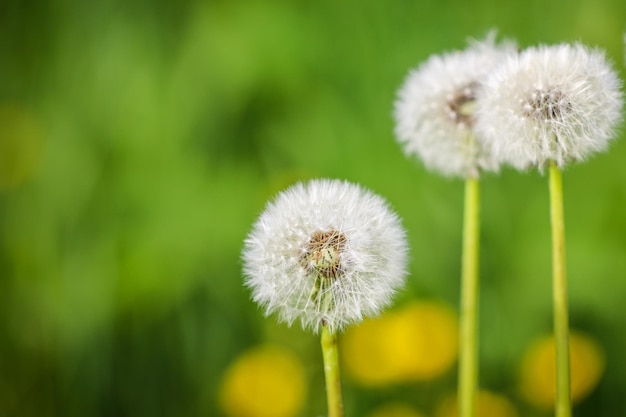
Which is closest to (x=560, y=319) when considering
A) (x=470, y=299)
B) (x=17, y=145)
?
(x=470, y=299)

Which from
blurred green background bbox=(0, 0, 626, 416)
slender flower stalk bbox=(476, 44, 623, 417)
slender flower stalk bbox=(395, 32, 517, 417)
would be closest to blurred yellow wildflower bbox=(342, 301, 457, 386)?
blurred green background bbox=(0, 0, 626, 416)

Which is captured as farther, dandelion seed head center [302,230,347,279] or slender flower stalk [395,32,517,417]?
slender flower stalk [395,32,517,417]

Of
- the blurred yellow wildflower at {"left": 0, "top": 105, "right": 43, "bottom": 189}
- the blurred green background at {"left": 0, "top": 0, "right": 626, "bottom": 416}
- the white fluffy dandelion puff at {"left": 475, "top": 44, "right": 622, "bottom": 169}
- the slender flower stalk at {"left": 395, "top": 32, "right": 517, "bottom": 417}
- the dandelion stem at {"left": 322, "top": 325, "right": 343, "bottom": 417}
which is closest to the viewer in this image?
the dandelion stem at {"left": 322, "top": 325, "right": 343, "bottom": 417}

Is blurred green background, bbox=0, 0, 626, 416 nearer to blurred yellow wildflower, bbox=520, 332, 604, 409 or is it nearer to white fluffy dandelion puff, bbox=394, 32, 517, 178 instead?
blurred yellow wildflower, bbox=520, 332, 604, 409

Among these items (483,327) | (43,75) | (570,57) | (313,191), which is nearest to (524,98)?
(570,57)

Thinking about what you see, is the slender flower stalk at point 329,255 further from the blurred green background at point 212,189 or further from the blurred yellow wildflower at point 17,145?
the blurred yellow wildflower at point 17,145

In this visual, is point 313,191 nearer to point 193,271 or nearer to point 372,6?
point 193,271

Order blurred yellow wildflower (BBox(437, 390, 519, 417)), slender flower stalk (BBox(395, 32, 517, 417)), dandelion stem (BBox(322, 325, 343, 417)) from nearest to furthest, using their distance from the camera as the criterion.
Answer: dandelion stem (BBox(322, 325, 343, 417)) → slender flower stalk (BBox(395, 32, 517, 417)) → blurred yellow wildflower (BBox(437, 390, 519, 417))
